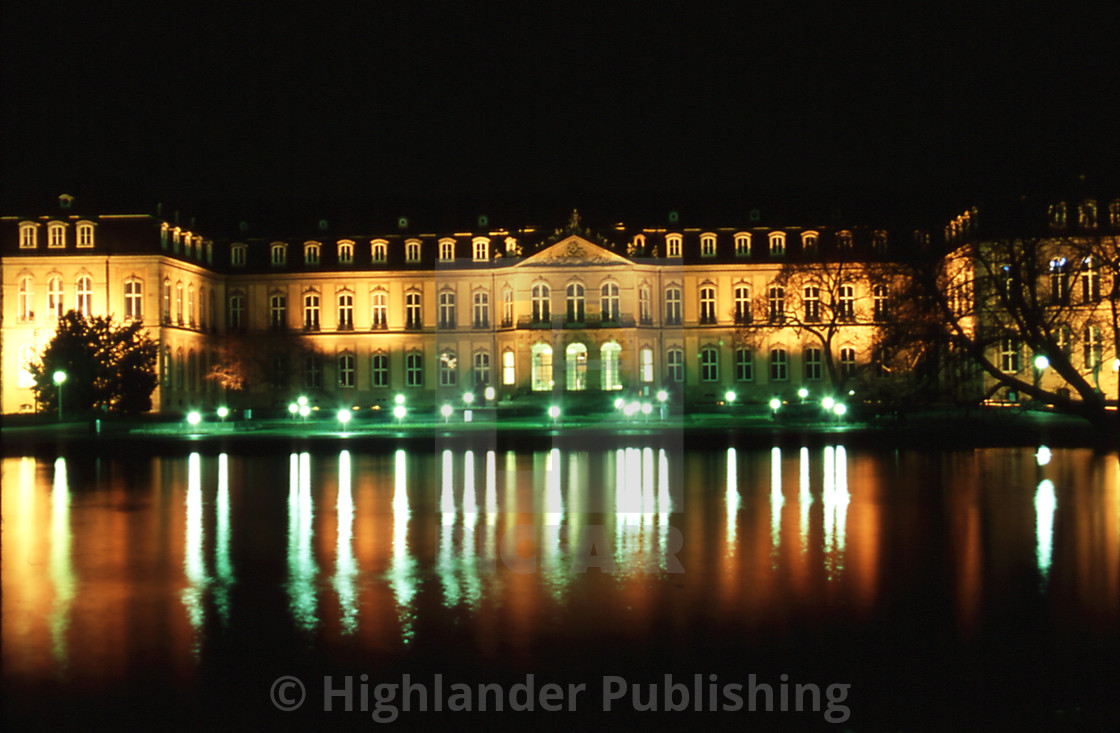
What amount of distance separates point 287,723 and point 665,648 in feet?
8.66

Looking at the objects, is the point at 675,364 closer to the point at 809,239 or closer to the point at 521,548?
the point at 809,239

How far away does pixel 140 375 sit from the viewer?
132 ft

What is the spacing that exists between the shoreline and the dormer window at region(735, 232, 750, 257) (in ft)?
84.5

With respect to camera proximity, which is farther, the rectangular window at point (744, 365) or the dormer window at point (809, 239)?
the rectangular window at point (744, 365)

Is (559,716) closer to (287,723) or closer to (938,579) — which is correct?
(287,723)

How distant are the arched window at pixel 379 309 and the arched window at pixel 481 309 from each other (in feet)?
20.7

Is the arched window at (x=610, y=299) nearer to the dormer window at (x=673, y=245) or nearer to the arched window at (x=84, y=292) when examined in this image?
the dormer window at (x=673, y=245)

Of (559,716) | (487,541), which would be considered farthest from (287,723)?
(487,541)

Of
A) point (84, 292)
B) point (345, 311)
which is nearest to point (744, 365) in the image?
point (345, 311)

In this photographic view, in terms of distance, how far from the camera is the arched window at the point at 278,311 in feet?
221

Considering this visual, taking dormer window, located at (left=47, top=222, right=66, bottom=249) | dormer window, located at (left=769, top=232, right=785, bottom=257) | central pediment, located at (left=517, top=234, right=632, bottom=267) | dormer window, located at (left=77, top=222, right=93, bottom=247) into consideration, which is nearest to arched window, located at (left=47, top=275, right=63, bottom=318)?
dormer window, located at (left=47, top=222, right=66, bottom=249)

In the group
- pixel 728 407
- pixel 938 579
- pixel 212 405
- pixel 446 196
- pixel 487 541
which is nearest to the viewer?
pixel 938 579

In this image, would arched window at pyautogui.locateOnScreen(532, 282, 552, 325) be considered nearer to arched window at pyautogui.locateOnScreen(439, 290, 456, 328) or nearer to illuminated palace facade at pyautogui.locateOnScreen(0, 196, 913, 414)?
illuminated palace facade at pyautogui.locateOnScreen(0, 196, 913, 414)

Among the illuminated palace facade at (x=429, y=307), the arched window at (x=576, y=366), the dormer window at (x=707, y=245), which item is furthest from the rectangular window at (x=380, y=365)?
the dormer window at (x=707, y=245)
